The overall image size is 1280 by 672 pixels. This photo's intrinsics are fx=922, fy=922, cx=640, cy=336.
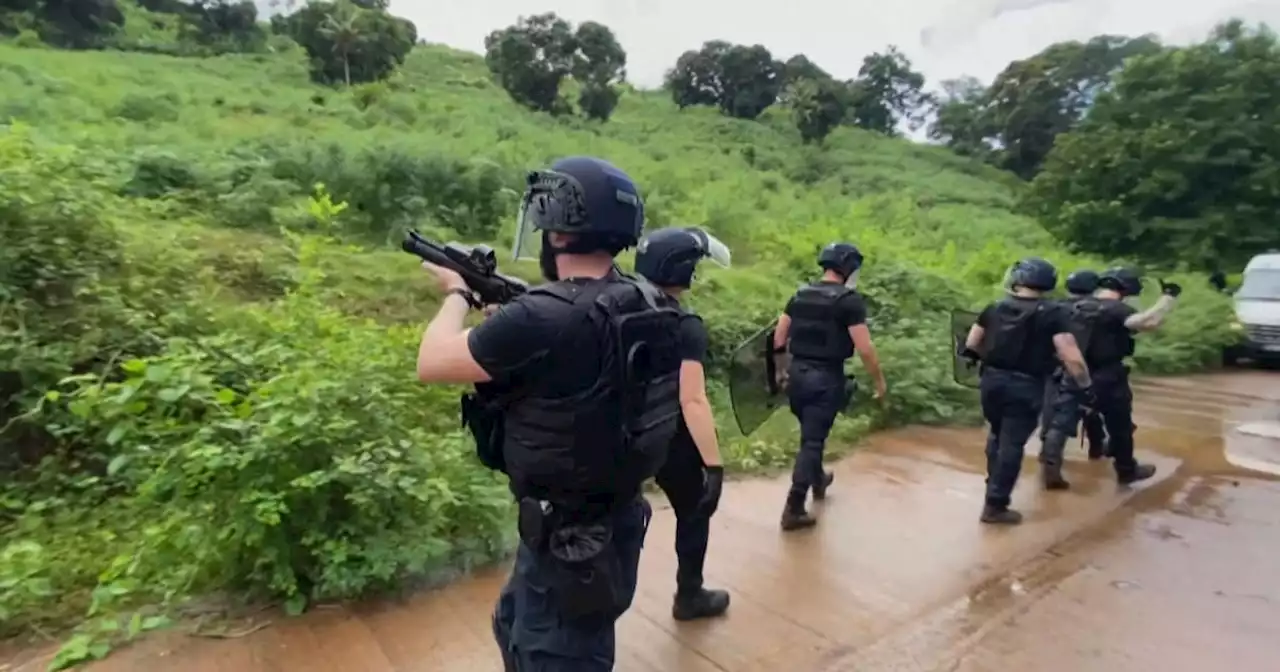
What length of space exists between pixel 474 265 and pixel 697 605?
2038 mm

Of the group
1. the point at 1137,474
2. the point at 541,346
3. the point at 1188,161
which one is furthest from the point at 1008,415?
the point at 1188,161

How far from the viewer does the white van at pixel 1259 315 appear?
1351 centimetres

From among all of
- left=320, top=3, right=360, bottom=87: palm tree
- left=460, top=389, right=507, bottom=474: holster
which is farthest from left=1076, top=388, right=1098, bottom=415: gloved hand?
left=320, top=3, right=360, bottom=87: palm tree

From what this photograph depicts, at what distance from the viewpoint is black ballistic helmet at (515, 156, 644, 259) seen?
2.39 m

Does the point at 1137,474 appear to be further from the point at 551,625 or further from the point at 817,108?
the point at 817,108

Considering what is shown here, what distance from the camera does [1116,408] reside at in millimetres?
6395

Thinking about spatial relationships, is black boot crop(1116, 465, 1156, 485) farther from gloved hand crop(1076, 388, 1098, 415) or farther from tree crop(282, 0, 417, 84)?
tree crop(282, 0, 417, 84)

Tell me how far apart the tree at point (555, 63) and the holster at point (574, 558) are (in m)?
31.2

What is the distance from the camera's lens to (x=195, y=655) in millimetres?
3561

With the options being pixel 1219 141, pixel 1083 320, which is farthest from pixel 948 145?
pixel 1083 320

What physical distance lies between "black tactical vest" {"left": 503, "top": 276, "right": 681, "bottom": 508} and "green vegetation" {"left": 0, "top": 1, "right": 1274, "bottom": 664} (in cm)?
188

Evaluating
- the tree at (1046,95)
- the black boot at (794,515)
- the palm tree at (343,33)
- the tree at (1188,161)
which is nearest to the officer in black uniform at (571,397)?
the black boot at (794,515)

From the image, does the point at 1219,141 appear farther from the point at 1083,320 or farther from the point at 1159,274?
the point at 1083,320

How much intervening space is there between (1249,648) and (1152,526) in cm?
177
